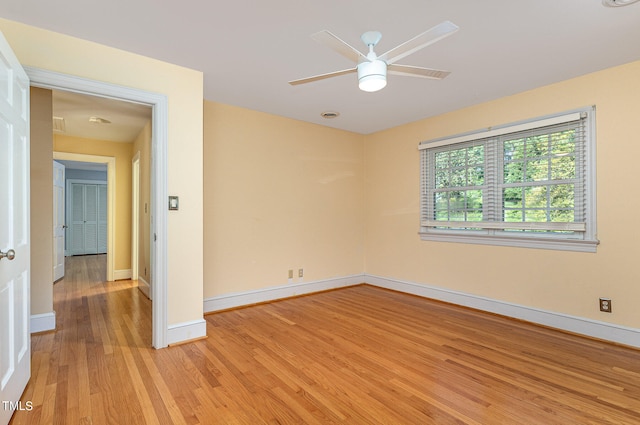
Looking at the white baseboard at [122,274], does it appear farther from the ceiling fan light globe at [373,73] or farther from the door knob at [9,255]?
the ceiling fan light globe at [373,73]

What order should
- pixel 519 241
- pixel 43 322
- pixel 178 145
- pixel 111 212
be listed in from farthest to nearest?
pixel 111 212, pixel 519 241, pixel 43 322, pixel 178 145

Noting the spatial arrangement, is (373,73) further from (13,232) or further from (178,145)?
(13,232)

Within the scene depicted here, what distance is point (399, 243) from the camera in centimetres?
487

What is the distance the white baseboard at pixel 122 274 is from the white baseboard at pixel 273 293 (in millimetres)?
2887

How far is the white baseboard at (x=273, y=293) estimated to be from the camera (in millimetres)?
3875

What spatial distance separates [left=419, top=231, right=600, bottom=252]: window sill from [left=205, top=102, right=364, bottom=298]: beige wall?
1353 millimetres

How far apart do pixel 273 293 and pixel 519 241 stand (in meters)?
3.02

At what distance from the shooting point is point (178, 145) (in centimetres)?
291

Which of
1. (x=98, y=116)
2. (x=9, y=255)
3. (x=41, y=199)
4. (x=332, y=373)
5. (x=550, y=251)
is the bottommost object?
(x=332, y=373)

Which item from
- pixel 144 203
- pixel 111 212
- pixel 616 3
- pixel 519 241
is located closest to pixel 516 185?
pixel 519 241

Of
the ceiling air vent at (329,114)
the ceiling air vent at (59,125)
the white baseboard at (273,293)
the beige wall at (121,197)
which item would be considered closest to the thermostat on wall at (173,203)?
the white baseboard at (273,293)

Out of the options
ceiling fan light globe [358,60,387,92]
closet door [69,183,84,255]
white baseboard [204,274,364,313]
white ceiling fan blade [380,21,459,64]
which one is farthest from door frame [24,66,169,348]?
closet door [69,183,84,255]

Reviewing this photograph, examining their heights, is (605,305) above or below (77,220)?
below

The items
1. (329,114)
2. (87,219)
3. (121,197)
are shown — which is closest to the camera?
(329,114)
